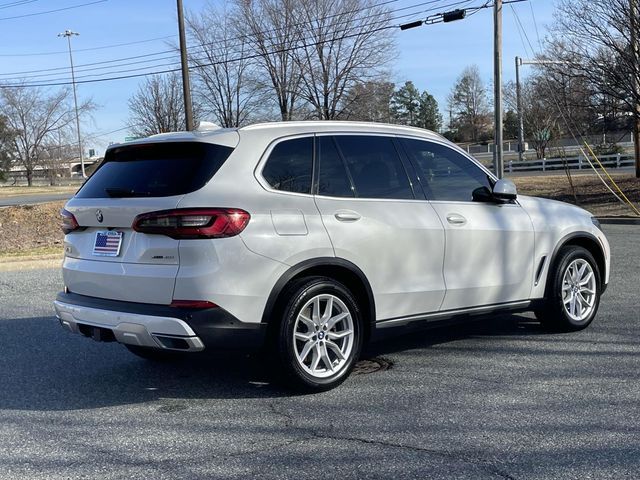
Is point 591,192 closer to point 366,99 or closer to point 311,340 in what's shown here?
point 366,99

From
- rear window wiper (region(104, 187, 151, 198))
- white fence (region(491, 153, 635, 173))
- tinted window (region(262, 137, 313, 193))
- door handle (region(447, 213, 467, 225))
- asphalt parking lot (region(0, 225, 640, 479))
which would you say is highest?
white fence (region(491, 153, 635, 173))

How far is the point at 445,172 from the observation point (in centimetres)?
584

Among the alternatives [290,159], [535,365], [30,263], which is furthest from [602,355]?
[30,263]

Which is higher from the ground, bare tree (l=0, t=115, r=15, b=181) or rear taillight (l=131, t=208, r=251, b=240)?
bare tree (l=0, t=115, r=15, b=181)

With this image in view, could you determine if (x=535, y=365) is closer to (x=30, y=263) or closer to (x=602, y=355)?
(x=602, y=355)

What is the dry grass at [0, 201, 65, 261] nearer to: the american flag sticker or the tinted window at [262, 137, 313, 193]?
the american flag sticker

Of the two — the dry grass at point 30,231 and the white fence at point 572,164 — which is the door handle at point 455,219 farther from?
the white fence at point 572,164

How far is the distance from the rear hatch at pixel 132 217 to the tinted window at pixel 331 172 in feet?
2.52

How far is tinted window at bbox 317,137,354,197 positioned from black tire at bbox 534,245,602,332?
2.37 metres

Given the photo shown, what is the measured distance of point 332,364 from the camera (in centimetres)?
497

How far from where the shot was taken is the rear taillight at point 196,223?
4.34 meters

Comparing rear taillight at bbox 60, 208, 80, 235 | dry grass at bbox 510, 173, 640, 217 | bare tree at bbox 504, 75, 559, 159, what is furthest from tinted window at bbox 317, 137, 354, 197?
bare tree at bbox 504, 75, 559, 159

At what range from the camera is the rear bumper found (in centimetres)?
432

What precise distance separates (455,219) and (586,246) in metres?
1.91
